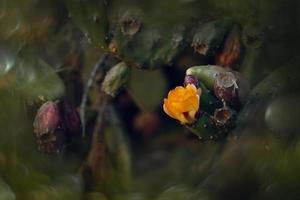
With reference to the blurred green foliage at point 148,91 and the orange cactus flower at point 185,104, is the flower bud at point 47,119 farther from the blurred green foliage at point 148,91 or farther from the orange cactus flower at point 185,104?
the orange cactus flower at point 185,104

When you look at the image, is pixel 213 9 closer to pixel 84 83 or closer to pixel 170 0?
pixel 170 0

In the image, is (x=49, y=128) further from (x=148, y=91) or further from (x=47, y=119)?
(x=148, y=91)

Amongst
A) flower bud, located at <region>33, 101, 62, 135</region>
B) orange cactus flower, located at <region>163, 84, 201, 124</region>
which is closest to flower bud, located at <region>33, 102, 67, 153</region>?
flower bud, located at <region>33, 101, 62, 135</region>

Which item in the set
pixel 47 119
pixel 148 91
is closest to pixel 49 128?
pixel 47 119

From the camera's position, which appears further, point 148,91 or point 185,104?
point 148,91


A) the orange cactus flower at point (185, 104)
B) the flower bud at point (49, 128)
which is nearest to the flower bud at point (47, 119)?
the flower bud at point (49, 128)

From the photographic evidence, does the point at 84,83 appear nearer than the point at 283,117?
No

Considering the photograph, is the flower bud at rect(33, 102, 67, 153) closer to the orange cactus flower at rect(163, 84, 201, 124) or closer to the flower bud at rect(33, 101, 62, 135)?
the flower bud at rect(33, 101, 62, 135)

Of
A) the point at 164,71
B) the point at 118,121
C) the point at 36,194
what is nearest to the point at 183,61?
the point at 164,71
